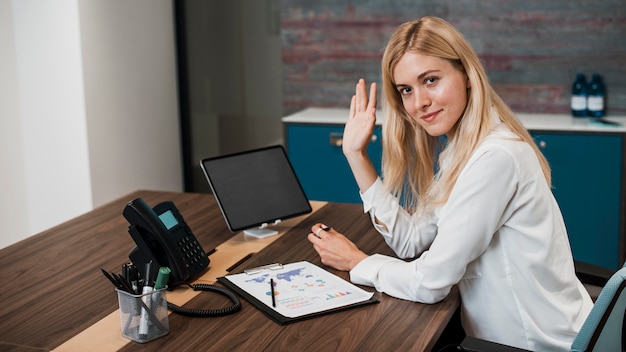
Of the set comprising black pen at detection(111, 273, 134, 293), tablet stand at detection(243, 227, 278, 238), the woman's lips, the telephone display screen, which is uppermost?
the woman's lips

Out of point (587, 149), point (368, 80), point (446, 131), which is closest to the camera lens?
point (446, 131)

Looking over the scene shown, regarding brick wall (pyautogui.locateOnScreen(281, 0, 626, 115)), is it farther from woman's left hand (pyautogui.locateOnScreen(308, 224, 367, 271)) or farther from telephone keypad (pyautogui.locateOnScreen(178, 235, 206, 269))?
telephone keypad (pyautogui.locateOnScreen(178, 235, 206, 269))

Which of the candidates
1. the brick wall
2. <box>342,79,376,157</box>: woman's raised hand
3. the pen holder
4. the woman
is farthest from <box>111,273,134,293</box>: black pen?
the brick wall

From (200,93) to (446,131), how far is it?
3.14 m

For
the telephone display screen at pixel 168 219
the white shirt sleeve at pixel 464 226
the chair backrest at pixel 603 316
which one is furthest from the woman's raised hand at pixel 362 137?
the chair backrest at pixel 603 316

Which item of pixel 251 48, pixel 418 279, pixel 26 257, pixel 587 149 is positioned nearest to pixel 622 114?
pixel 587 149

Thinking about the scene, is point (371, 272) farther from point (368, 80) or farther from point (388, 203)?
point (368, 80)

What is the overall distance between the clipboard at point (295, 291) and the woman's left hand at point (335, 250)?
4 cm

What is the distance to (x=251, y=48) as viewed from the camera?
4836 millimetres

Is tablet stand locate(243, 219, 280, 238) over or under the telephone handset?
under

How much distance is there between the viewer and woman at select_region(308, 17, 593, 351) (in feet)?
6.20

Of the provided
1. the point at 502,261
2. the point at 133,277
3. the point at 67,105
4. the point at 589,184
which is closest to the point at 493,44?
the point at 589,184

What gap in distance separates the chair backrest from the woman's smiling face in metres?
0.57

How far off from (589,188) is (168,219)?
8.01 ft
